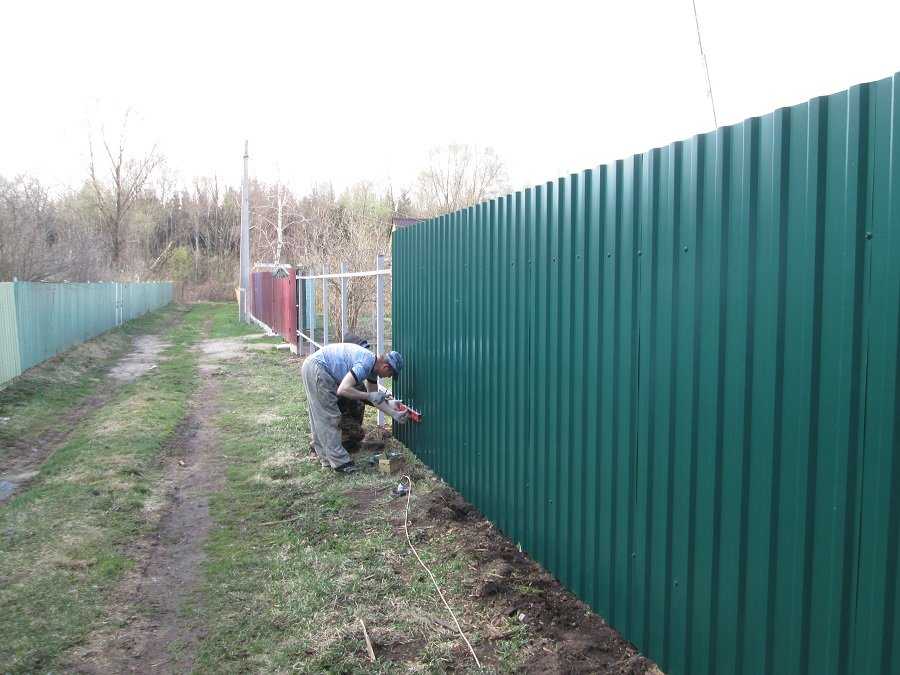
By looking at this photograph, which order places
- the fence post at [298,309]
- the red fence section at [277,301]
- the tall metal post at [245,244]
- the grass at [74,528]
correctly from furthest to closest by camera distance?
the tall metal post at [245,244] → the red fence section at [277,301] → the fence post at [298,309] → the grass at [74,528]

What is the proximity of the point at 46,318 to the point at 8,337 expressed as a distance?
307 cm

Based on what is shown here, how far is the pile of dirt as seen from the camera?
10.4 feet

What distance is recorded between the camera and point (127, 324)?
1048 inches

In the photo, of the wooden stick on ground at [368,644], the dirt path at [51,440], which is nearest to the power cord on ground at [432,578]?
the wooden stick on ground at [368,644]

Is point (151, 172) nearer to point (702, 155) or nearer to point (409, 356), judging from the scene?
point (409, 356)

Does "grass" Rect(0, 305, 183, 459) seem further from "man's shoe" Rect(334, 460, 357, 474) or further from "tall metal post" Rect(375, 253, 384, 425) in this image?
"tall metal post" Rect(375, 253, 384, 425)

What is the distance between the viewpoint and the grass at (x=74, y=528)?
142 inches

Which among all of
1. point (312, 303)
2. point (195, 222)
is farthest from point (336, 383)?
point (195, 222)

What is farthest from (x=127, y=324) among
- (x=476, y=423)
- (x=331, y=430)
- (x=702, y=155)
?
(x=702, y=155)

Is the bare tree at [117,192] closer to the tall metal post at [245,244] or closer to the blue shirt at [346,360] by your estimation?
the tall metal post at [245,244]

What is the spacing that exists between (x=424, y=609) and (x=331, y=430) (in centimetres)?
301

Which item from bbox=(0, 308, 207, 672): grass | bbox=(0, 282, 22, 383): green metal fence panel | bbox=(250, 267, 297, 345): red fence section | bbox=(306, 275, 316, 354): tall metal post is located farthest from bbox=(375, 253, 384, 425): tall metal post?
bbox=(250, 267, 297, 345): red fence section

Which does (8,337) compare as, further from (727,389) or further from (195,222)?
(195,222)

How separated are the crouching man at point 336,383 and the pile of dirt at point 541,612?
1.73 meters
